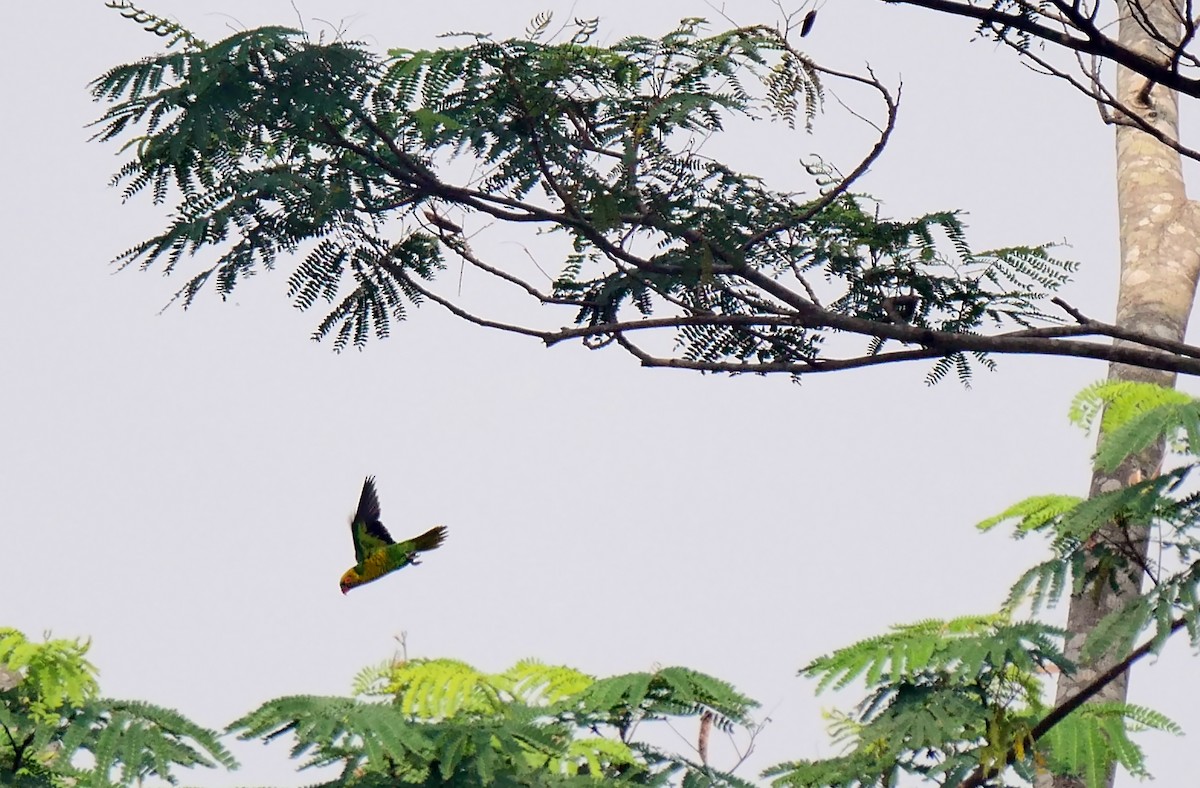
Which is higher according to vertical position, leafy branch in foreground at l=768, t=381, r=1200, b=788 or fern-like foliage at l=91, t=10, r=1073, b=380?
fern-like foliage at l=91, t=10, r=1073, b=380

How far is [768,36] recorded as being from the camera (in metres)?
4.52

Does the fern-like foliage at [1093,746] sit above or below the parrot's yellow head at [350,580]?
below

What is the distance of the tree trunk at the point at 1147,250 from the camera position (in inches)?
256

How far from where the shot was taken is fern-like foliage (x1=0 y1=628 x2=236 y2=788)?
3199mm

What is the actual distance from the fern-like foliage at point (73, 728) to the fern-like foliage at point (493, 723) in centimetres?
16

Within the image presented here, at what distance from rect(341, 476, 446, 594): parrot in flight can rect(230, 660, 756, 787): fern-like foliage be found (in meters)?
1.62

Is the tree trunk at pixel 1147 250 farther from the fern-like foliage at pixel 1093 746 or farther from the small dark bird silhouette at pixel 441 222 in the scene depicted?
the small dark bird silhouette at pixel 441 222

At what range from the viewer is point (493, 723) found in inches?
139

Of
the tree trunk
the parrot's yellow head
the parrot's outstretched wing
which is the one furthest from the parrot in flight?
the tree trunk

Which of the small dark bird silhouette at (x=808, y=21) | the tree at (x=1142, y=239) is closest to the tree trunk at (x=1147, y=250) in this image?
the tree at (x=1142, y=239)

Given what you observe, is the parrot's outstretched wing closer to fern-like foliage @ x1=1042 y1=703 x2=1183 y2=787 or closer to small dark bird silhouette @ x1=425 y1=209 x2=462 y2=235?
small dark bird silhouette @ x1=425 y1=209 x2=462 y2=235

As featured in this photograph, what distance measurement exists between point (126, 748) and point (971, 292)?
10.2 feet

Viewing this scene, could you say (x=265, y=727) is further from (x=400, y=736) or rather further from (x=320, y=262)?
(x=320, y=262)

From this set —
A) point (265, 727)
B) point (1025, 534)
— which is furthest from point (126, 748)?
point (1025, 534)
